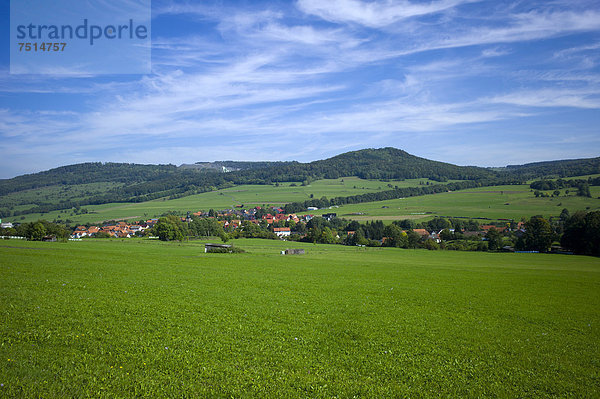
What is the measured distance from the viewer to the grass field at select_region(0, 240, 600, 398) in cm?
810

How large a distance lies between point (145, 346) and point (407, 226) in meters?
105

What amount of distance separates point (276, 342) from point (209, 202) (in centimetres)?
15866

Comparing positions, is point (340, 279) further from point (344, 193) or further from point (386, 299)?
point (344, 193)

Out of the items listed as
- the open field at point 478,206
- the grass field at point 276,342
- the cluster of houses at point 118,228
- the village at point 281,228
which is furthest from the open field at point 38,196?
the grass field at point 276,342

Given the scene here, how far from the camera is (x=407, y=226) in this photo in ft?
352

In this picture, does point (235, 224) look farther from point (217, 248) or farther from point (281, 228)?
point (217, 248)

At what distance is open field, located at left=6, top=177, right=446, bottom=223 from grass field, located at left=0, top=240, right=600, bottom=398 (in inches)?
5113

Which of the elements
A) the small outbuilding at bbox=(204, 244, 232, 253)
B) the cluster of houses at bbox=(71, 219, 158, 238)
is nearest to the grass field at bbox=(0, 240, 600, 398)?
the small outbuilding at bbox=(204, 244, 232, 253)

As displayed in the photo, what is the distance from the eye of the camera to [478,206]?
13100cm

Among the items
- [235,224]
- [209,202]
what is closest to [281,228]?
[235,224]

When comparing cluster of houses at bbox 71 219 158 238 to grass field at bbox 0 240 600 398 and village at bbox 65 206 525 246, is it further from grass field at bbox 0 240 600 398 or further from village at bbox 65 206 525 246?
grass field at bbox 0 240 600 398

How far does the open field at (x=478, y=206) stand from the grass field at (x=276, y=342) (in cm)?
10343

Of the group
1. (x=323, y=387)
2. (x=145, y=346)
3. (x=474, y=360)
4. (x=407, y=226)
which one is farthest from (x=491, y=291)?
(x=407, y=226)

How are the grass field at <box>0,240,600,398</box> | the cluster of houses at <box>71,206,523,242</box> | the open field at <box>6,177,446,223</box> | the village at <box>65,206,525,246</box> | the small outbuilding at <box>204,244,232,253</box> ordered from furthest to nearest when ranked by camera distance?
1. the open field at <box>6,177,446,223</box>
2. the cluster of houses at <box>71,206,523,242</box>
3. the village at <box>65,206,525,246</box>
4. the small outbuilding at <box>204,244,232,253</box>
5. the grass field at <box>0,240,600,398</box>
